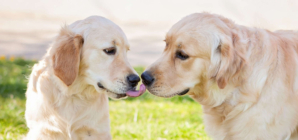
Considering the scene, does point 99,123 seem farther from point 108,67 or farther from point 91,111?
point 108,67

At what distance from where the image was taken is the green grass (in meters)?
4.46

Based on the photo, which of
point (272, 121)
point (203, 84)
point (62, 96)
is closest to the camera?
point (272, 121)

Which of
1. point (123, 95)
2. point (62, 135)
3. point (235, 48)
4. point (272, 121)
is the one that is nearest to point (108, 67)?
point (123, 95)

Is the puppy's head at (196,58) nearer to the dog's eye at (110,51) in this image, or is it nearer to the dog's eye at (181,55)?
the dog's eye at (181,55)

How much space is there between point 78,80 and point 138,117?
2.39 meters

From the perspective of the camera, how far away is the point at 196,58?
296 cm

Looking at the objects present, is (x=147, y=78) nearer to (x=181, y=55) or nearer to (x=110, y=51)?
(x=181, y=55)

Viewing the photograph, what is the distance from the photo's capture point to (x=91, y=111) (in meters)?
3.41

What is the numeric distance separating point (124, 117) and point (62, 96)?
229 cm

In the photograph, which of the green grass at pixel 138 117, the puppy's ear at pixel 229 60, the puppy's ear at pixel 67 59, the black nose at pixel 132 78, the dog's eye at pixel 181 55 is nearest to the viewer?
the puppy's ear at pixel 229 60

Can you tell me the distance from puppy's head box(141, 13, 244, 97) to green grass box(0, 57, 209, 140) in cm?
153

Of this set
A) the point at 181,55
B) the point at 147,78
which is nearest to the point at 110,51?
the point at 147,78

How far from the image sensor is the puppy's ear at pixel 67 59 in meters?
3.09

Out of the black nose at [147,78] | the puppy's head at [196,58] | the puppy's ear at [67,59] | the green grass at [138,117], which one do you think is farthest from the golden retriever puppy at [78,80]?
the green grass at [138,117]
